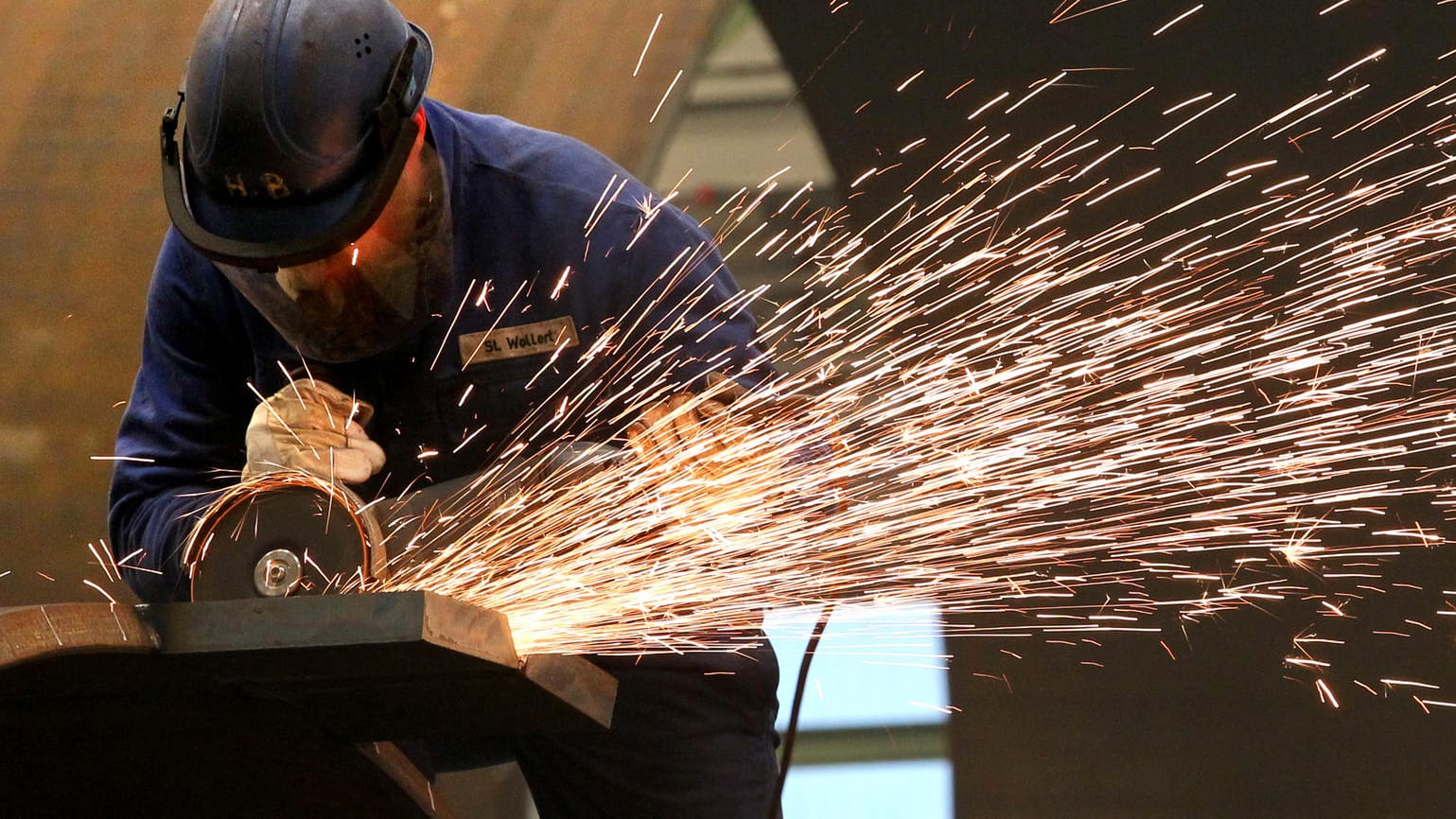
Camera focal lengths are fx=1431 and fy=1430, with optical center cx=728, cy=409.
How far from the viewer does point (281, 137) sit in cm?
179

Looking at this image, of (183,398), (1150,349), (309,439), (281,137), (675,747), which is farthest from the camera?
(1150,349)

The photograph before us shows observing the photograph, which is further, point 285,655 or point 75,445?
point 75,445

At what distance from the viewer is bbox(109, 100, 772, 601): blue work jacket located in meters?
2.12

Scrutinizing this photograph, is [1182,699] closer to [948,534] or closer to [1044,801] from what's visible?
[1044,801]

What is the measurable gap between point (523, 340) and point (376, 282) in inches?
9.5

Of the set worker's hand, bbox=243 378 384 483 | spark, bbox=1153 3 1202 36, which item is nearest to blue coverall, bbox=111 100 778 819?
worker's hand, bbox=243 378 384 483

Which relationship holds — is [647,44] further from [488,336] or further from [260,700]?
[260,700]

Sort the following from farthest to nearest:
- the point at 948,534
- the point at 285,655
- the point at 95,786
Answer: the point at 948,534 < the point at 95,786 < the point at 285,655

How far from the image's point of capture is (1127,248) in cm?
332

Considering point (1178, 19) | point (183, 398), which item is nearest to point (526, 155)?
point (183, 398)

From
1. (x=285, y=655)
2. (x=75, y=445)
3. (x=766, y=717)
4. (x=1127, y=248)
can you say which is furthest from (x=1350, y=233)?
(x=75, y=445)

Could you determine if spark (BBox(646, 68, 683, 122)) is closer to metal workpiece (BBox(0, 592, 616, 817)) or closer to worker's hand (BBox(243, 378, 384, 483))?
worker's hand (BBox(243, 378, 384, 483))

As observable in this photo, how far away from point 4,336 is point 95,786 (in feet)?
7.61

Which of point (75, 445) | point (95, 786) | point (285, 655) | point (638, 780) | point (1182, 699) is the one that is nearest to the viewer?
point (285, 655)
